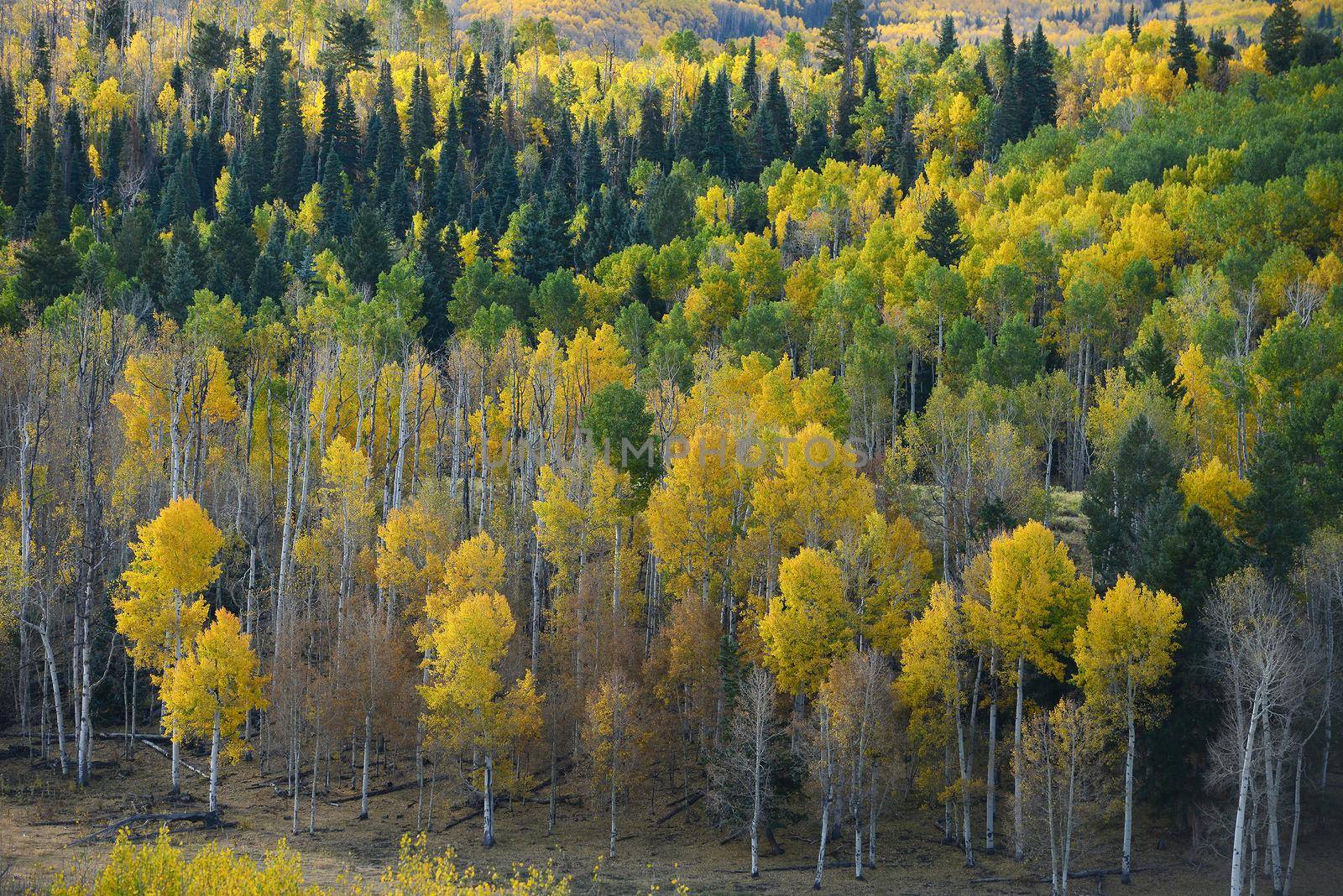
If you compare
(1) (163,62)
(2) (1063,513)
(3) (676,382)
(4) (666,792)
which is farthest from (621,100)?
(4) (666,792)

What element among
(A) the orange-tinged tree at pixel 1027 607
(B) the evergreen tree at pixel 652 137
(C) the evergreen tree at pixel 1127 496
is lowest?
(A) the orange-tinged tree at pixel 1027 607

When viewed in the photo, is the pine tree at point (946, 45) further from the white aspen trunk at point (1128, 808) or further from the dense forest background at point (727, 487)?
the white aspen trunk at point (1128, 808)

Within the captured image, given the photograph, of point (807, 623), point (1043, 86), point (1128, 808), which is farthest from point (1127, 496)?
point (1043, 86)

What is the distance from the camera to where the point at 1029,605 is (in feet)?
134

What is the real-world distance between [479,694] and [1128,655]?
71.0ft

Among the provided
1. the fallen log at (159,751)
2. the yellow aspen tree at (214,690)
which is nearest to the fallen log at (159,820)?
the yellow aspen tree at (214,690)

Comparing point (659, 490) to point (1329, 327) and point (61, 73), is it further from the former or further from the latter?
point (61, 73)

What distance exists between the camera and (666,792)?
46.3 metres

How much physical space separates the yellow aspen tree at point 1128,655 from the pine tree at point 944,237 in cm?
4343

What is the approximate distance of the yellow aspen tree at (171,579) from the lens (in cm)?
4178

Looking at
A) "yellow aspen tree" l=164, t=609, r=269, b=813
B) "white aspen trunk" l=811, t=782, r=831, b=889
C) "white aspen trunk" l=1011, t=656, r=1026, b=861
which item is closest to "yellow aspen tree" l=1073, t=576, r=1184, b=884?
"white aspen trunk" l=1011, t=656, r=1026, b=861

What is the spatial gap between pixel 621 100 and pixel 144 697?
8960 centimetres

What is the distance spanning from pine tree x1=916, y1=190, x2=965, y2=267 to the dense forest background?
63 cm

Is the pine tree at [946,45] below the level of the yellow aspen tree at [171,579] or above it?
above
